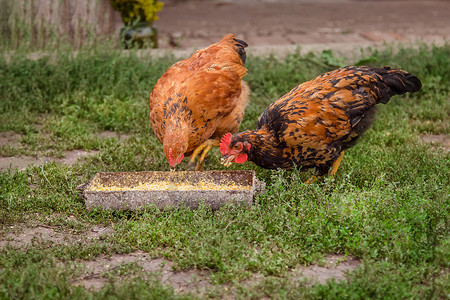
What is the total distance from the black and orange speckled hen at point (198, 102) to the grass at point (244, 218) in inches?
21.9

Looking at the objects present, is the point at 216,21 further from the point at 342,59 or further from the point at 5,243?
the point at 5,243

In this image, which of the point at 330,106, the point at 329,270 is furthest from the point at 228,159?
the point at 329,270

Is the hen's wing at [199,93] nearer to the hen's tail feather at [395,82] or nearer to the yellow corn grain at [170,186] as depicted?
the yellow corn grain at [170,186]

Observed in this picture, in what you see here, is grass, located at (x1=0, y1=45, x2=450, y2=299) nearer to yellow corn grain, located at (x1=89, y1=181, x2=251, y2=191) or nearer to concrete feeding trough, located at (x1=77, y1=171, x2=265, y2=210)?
concrete feeding trough, located at (x1=77, y1=171, x2=265, y2=210)

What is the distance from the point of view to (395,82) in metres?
4.82

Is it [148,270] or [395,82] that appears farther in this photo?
[395,82]

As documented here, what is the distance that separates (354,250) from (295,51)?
16.6ft

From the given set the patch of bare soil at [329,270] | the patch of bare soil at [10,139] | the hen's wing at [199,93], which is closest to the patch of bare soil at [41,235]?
the hen's wing at [199,93]

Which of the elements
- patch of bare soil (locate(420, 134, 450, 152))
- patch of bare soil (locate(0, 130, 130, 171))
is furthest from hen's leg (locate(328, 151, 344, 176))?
patch of bare soil (locate(0, 130, 130, 171))

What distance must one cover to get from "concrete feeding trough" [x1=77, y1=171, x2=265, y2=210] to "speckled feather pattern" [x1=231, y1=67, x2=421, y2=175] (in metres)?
0.32

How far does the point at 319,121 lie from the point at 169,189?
4.69 ft

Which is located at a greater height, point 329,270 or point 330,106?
point 330,106

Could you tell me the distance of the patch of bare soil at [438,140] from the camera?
19.0 feet

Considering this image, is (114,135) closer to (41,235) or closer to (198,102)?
(198,102)
